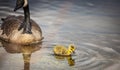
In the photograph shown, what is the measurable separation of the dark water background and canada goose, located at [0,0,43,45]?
0.30 m

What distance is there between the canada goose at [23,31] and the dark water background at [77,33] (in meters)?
0.30

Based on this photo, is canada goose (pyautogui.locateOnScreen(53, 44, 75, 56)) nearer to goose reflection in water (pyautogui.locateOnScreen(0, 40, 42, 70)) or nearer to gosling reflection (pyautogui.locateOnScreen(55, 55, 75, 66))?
gosling reflection (pyautogui.locateOnScreen(55, 55, 75, 66))

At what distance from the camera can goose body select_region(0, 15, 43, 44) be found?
8.91 metres

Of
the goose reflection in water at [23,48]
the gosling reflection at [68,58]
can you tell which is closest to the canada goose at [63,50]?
the gosling reflection at [68,58]

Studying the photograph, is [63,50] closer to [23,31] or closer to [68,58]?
[68,58]

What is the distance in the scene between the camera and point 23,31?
9078 mm

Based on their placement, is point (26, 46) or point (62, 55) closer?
point (62, 55)

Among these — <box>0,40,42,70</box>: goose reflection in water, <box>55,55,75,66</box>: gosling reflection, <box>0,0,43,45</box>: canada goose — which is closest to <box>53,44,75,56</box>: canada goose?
<box>55,55,75,66</box>: gosling reflection

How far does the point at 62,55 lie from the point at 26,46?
42.9 inches

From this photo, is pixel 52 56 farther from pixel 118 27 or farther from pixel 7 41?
pixel 118 27

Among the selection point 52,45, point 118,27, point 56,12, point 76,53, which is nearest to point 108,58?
point 76,53

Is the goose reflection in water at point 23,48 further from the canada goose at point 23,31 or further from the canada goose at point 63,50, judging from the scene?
the canada goose at point 63,50

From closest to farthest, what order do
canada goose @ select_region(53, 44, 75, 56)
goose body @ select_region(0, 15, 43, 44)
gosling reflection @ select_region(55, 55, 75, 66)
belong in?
gosling reflection @ select_region(55, 55, 75, 66) < canada goose @ select_region(53, 44, 75, 56) < goose body @ select_region(0, 15, 43, 44)

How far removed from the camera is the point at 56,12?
480 inches
